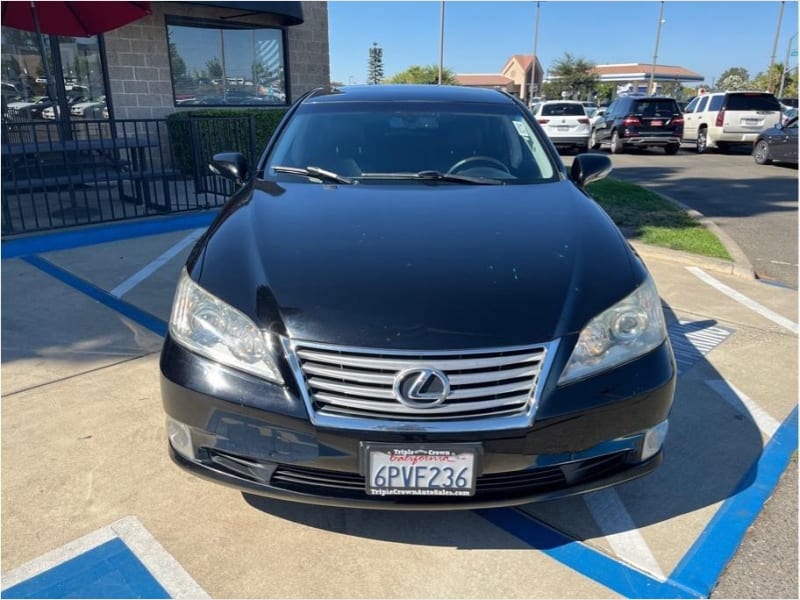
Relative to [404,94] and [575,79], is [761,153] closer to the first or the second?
[404,94]

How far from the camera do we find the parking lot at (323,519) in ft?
6.84

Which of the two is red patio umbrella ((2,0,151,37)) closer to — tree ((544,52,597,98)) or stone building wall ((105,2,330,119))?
stone building wall ((105,2,330,119))

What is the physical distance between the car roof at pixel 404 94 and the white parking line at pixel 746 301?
268cm

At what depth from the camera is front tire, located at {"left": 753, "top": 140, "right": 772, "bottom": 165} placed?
1461cm

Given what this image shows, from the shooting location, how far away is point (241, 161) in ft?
12.2

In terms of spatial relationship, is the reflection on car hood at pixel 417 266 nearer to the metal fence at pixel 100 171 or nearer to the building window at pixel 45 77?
the metal fence at pixel 100 171

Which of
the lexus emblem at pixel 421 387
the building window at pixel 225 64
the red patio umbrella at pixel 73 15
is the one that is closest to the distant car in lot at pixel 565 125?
the building window at pixel 225 64

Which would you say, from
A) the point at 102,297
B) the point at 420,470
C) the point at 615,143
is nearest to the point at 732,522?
the point at 420,470

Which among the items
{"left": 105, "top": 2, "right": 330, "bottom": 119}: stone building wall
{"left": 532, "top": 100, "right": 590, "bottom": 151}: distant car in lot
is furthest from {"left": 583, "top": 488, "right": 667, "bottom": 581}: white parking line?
{"left": 532, "top": 100, "right": 590, "bottom": 151}: distant car in lot

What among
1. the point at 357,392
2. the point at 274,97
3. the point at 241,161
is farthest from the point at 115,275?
the point at 274,97

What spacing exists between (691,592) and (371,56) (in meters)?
91.6

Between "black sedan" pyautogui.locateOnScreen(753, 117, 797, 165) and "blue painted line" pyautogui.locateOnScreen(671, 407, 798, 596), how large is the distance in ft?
43.8

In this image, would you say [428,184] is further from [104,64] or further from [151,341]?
[104,64]

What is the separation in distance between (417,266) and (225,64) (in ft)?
35.5
